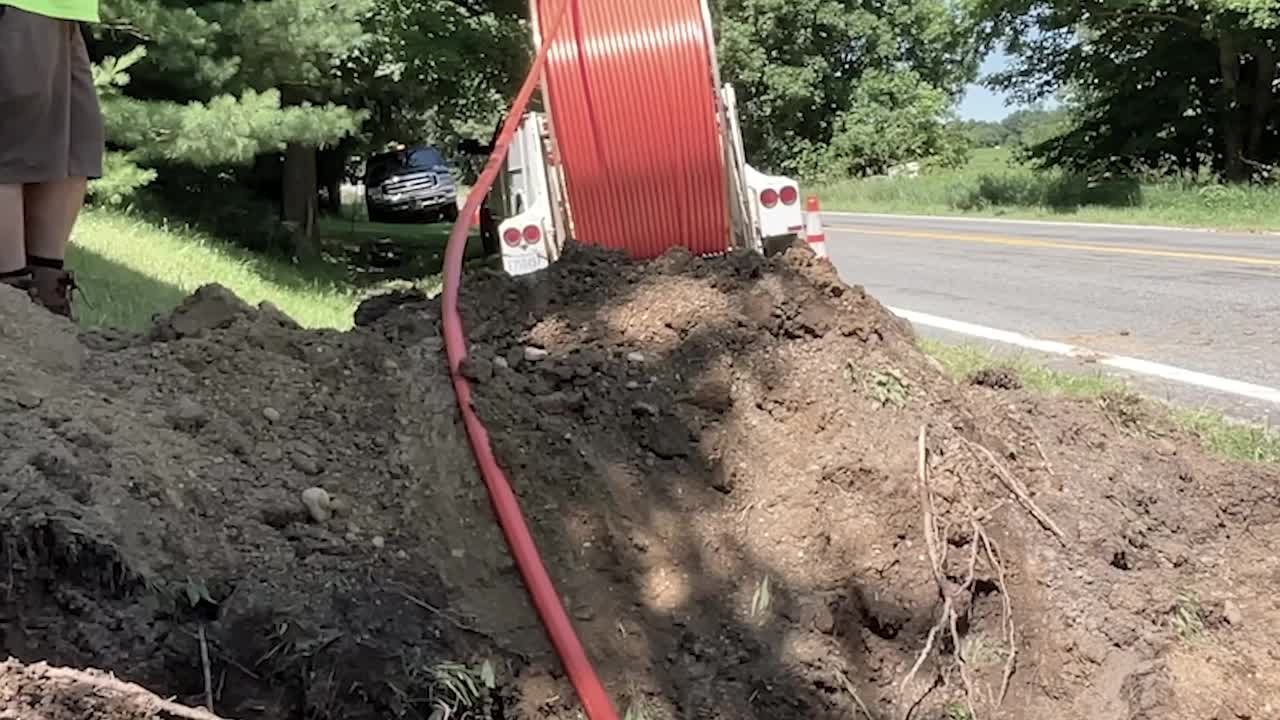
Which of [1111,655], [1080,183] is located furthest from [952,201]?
[1111,655]

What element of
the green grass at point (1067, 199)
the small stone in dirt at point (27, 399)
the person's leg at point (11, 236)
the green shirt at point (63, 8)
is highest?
the green shirt at point (63, 8)

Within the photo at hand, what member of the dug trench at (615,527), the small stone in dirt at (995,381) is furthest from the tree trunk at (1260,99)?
the dug trench at (615,527)

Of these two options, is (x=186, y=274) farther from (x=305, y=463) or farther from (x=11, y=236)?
(x=305, y=463)

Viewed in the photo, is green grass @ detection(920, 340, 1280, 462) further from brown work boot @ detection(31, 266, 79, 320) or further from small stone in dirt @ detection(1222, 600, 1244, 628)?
brown work boot @ detection(31, 266, 79, 320)

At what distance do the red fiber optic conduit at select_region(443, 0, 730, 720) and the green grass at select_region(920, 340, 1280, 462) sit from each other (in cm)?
132

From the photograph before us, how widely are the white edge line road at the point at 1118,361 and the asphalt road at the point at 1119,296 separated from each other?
1cm

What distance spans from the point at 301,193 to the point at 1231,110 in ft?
60.6

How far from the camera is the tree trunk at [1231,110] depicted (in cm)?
2464

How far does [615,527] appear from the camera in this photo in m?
3.15

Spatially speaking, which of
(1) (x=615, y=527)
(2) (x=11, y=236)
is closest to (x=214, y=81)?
(2) (x=11, y=236)

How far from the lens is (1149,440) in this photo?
4.41 metres

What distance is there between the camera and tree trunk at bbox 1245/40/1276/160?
24.5m

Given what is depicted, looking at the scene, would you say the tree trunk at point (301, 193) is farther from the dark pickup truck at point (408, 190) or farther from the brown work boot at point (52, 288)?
the dark pickup truck at point (408, 190)

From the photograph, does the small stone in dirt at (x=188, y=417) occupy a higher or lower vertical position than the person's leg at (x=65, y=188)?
lower
